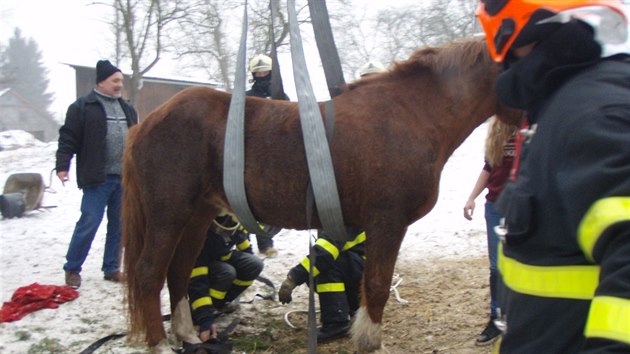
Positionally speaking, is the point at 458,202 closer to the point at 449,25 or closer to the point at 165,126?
the point at 165,126

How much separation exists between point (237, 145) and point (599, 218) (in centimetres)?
276

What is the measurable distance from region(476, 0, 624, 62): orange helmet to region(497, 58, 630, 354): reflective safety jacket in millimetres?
133

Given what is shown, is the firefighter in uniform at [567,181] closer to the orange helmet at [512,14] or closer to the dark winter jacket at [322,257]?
the orange helmet at [512,14]

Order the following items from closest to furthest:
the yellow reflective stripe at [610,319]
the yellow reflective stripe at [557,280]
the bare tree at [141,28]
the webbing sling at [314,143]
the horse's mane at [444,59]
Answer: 1. the yellow reflective stripe at [610,319]
2. the yellow reflective stripe at [557,280]
3. the webbing sling at [314,143]
4. the horse's mane at [444,59]
5. the bare tree at [141,28]

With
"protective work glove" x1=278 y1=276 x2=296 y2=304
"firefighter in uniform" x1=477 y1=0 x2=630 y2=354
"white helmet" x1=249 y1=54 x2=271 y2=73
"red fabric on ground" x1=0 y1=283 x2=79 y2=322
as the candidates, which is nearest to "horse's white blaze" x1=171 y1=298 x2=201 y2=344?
"protective work glove" x1=278 y1=276 x2=296 y2=304

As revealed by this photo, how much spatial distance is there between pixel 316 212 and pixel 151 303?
1.29 meters

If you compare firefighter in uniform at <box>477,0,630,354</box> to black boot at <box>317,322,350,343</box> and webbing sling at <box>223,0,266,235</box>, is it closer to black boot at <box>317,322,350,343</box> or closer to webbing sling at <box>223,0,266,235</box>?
webbing sling at <box>223,0,266,235</box>

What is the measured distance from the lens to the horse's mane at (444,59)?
3451mm

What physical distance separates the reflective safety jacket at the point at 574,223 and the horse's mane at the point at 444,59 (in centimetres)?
229

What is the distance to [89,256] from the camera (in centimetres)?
708

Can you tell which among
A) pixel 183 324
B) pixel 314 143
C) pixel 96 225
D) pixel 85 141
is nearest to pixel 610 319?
pixel 314 143

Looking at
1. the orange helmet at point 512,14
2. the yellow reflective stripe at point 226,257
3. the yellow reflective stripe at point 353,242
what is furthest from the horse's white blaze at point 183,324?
the orange helmet at point 512,14

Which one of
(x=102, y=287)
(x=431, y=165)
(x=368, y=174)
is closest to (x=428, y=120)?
(x=431, y=165)

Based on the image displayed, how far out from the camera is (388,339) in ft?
14.0
